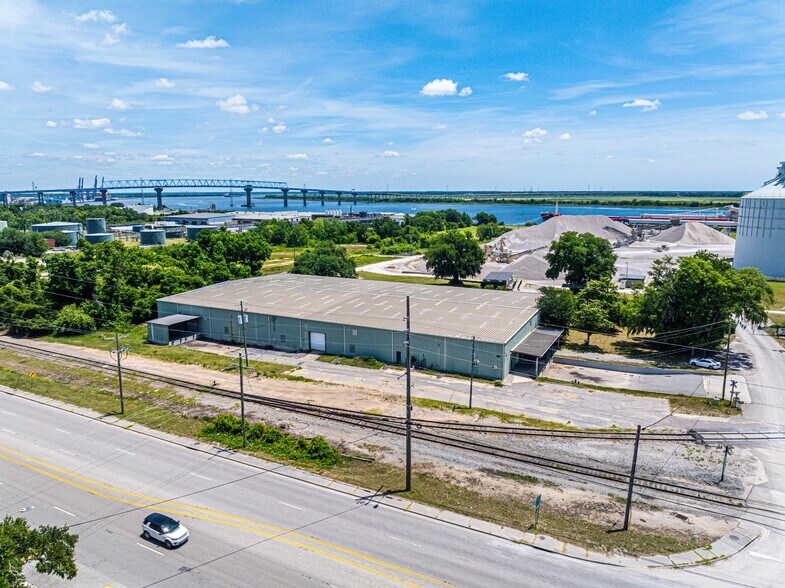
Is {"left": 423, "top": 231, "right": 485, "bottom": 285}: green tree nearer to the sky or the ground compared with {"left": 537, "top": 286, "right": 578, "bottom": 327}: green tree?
nearer to the sky

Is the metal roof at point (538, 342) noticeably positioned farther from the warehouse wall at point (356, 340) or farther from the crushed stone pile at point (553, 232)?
the crushed stone pile at point (553, 232)

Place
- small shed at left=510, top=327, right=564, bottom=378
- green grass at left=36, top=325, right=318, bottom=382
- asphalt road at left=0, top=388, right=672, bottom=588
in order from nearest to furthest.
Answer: asphalt road at left=0, top=388, right=672, bottom=588, small shed at left=510, top=327, right=564, bottom=378, green grass at left=36, top=325, right=318, bottom=382

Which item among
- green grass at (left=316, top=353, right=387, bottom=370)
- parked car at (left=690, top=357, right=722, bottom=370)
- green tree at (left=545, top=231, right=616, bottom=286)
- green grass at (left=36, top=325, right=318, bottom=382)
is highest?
green tree at (left=545, top=231, right=616, bottom=286)

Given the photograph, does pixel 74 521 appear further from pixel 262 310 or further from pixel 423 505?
pixel 262 310

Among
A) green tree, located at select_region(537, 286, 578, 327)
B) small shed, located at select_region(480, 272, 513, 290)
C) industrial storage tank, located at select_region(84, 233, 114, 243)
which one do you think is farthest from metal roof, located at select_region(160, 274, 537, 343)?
industrial storage tank, located at select_region(84, 233, 114, 243)

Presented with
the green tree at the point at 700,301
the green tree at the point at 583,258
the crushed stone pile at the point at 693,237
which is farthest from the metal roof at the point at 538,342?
the crushed stone pile at the point at 693,237

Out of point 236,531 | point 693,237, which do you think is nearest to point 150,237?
point 236,531

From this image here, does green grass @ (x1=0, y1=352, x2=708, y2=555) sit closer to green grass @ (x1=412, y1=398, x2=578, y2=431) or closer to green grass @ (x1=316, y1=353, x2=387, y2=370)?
green grass @ (x1=412, y1=398, x2=578, y2=431)

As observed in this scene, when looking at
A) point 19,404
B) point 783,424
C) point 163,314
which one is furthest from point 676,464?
point 163,314
